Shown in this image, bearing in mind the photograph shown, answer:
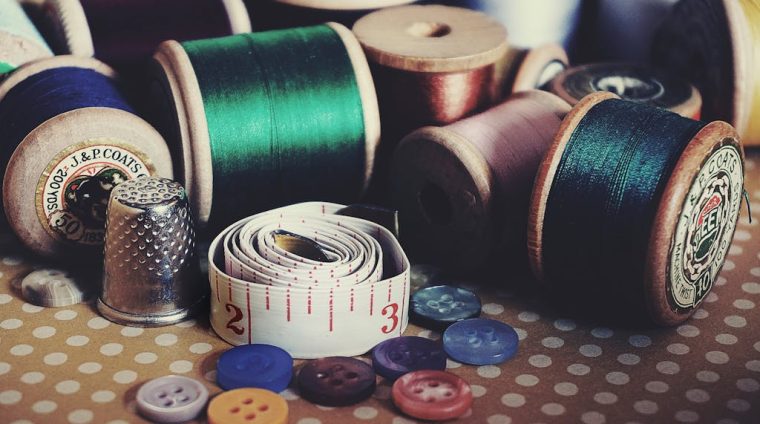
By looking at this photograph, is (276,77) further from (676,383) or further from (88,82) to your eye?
(676,383)

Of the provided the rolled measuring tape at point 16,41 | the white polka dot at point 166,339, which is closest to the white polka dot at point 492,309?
the white polka dot at point 166,339

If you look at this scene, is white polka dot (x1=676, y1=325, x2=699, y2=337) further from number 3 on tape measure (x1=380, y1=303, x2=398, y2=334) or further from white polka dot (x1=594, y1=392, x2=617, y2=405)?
number 3 on tape measure (x1=380, y1=303, x2=398, y2=334)

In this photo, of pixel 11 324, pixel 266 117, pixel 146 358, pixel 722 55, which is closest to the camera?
pixel 146 358

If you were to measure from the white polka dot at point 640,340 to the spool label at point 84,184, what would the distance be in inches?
44.4

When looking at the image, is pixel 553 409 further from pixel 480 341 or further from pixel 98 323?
pixel 98 323

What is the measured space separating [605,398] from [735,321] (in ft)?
1.43

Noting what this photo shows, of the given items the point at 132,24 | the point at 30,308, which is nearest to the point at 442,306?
the point at 30,308

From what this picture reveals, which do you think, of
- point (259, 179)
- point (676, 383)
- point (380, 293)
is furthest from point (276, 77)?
point (676, 383)

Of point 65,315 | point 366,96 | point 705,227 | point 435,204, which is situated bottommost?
point 65,315

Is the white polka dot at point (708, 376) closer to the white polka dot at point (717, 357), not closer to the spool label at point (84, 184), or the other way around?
the white polka dot at point (717, 357)

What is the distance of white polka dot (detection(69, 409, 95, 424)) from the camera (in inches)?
73.6

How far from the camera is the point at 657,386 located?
6.57 ft

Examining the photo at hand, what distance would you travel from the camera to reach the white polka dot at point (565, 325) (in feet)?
7.22

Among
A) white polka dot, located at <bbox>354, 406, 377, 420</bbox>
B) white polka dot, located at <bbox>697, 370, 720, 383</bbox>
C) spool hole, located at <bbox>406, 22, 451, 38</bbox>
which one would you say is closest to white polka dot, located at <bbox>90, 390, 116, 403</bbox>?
white polka dot, located at <bbox>354, 406, 377, 420</bbox>
